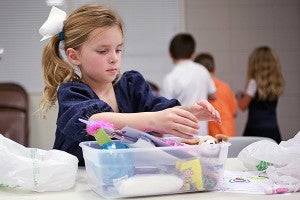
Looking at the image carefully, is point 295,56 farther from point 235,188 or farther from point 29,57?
point 235,188

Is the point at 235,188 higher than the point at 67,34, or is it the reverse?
the point at 67,34

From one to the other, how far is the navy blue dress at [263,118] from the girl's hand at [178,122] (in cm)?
297

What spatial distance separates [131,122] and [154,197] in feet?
0.64

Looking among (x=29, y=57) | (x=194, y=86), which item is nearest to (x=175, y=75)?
(x=194, y=86)

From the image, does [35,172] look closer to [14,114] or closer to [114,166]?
[114,166]

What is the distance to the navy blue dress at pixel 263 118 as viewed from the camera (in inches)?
151

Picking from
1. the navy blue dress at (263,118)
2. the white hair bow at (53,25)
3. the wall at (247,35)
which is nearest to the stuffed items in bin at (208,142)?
the white hair bow at (53,25)

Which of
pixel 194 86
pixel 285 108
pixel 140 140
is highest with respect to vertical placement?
pixel 140 140

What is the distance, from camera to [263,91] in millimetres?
3730

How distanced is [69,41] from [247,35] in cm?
386

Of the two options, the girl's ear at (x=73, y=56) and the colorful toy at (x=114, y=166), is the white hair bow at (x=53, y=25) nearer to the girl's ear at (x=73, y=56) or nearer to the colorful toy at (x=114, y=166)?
the girl's ear at (x=73, y=56)

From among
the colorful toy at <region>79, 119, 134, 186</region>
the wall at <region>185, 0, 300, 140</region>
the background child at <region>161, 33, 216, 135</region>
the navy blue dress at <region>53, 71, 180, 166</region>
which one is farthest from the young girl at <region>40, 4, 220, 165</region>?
the wall at <region>185, 0, 300, 140</region>

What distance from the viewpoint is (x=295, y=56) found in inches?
200

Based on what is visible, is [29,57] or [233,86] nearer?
[29,57]
